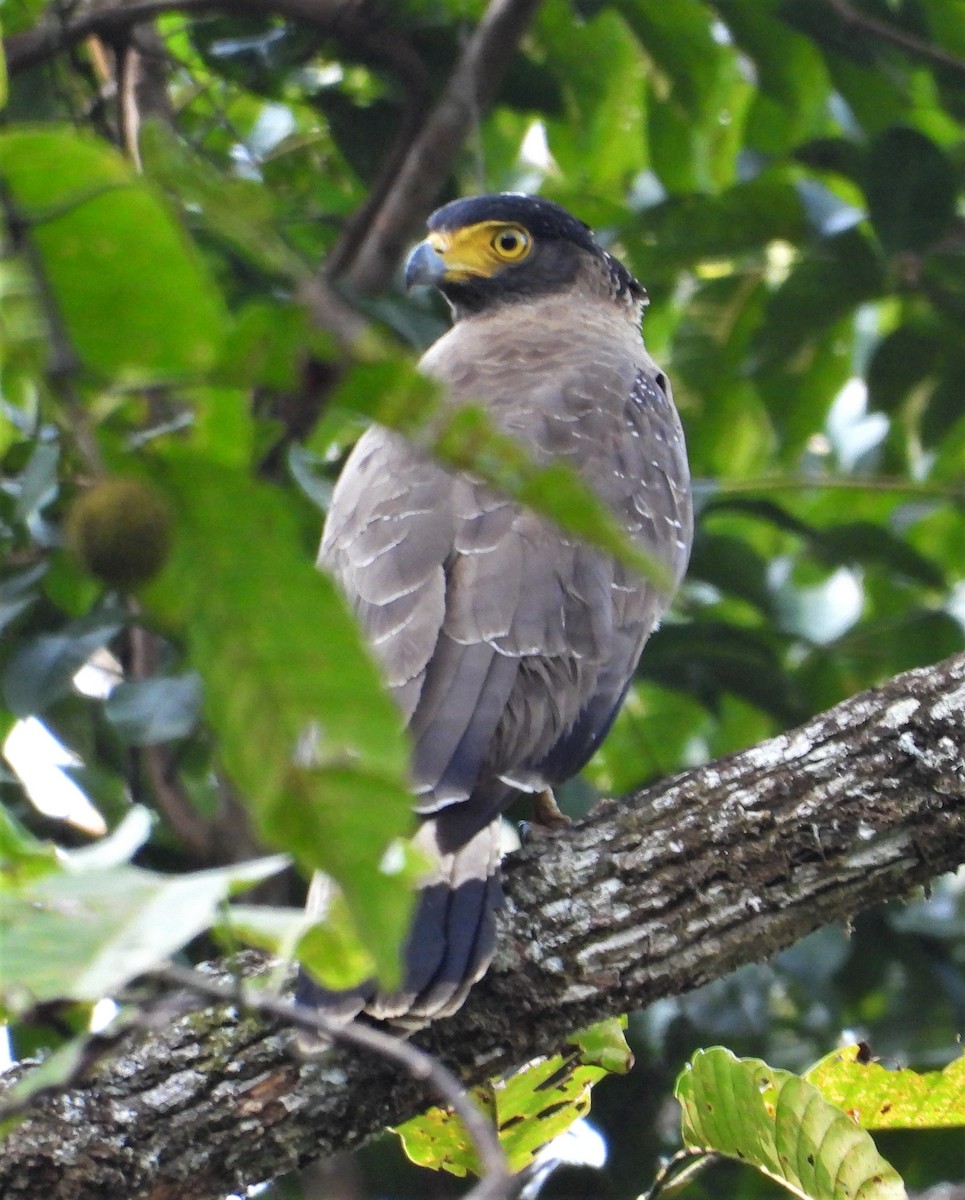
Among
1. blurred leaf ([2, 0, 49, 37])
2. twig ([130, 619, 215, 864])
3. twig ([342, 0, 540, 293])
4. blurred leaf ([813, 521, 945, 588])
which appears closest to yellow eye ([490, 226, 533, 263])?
twig ([342, 0, 540, 293])

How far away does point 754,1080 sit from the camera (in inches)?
87.0

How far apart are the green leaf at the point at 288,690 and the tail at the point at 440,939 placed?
5.08 ft

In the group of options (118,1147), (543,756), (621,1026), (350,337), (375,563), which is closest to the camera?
(350,337)

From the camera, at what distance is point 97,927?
2.88 ft

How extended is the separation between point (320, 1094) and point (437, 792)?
60cm

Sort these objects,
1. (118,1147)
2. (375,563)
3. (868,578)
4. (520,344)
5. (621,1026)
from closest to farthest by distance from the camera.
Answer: (118,1147), (621,1026), (375,563), (520,344), (868,578)

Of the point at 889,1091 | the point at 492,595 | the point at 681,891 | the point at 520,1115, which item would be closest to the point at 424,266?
the point at 492,595

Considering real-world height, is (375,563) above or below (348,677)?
below

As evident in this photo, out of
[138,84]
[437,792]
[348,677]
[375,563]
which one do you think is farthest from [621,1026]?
[138,84]

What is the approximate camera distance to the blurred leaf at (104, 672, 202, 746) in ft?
10.7

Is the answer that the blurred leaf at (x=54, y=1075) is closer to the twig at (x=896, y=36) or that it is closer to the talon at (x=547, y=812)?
the talon at (x=547, y=812)

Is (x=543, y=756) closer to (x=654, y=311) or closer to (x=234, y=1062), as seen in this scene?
(x=234, y=1062)

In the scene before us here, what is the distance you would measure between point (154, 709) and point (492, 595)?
80 cm

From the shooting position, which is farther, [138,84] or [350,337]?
[138,84]
